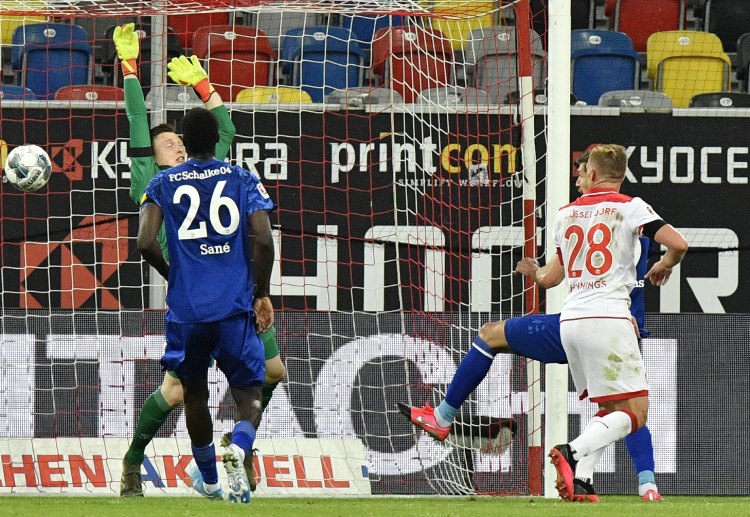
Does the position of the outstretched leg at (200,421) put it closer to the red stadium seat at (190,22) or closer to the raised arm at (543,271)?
the raised arm at (543,271)

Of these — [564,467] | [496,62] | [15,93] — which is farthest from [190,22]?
[564,467]

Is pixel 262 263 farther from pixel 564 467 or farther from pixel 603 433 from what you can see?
pixel 603 433

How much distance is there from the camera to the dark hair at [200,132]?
5734 mm

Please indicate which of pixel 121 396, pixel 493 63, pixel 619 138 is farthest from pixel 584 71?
pixel 121 396

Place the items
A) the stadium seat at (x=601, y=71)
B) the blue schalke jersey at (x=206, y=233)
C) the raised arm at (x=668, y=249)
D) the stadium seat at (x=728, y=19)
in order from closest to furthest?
the blue schalke jersey at (x=206, y=233), the raised arm at (x=668, y=249), the stadium seat at (x=601, y=71), the stadium seat at (x=728, y=19)

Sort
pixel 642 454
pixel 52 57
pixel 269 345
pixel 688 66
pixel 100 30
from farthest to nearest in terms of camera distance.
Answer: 1. pixel 100 30
2. pixel 688 66
3. pixel 52 57
4. pixel 269 345
5. pixel 642 454

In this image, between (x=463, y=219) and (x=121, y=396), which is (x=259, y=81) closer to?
(x=463, y=219)

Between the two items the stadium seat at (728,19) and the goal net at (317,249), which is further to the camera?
the stadium seat at (728,19)

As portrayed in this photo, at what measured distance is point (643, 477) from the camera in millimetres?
6980

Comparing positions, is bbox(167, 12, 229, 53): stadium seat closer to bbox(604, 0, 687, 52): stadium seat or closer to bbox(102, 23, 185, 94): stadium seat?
bbox(102, 23, 185, 94): stadium seat

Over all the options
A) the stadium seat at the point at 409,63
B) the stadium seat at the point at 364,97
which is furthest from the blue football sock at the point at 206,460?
the stadium seat at the point at 409,63

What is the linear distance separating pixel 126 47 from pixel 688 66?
19.8ft

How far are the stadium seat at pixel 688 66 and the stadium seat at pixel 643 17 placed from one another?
0.86 metres

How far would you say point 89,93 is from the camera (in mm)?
9500
